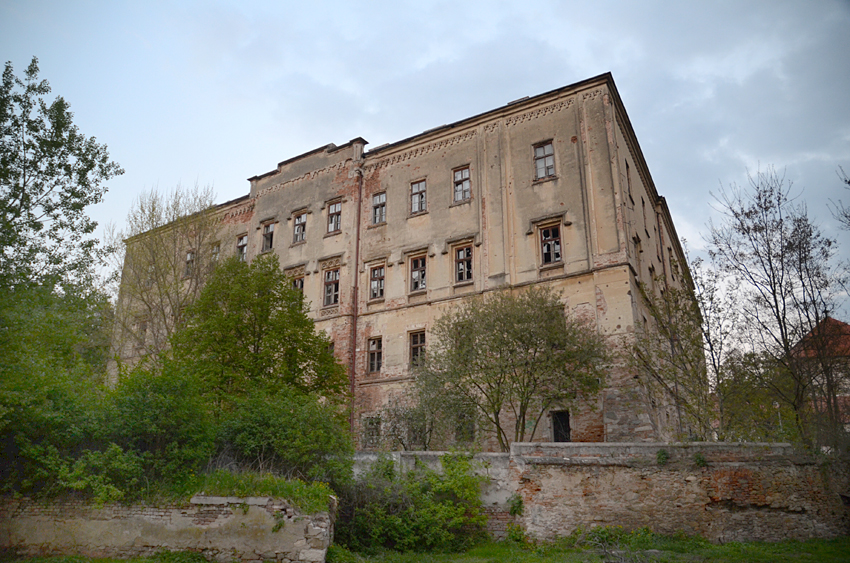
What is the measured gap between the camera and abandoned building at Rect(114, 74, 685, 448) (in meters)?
19.6

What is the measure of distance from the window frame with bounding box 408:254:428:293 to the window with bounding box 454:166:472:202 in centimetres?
283

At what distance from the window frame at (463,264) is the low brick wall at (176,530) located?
511 inches

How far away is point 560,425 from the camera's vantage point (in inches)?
752

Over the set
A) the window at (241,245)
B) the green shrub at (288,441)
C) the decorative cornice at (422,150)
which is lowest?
the green shrub at (288,441)

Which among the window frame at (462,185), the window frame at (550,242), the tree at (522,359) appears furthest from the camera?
the window frame at (462,185)

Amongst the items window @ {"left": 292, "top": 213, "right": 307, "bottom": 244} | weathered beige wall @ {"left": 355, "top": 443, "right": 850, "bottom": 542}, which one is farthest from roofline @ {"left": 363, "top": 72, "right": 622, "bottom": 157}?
weathered beige wall @ {"left": 355, "top": 443, "right": 850, "bottom": 542}

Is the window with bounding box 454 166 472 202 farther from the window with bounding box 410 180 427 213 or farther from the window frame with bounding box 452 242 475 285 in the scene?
the window frame with bounding box 452 242 475 285

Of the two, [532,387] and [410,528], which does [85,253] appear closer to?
[410,528]

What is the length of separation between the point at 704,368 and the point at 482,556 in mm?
8798

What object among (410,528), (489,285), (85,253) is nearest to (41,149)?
(85,253)

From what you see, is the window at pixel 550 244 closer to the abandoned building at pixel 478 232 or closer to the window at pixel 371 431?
the abandoned building at pixel 478 232

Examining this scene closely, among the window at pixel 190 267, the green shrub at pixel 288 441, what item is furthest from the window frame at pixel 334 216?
the green shrub at pixel 288 441

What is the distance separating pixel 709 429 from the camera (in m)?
15.3

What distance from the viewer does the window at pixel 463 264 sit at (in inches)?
893
